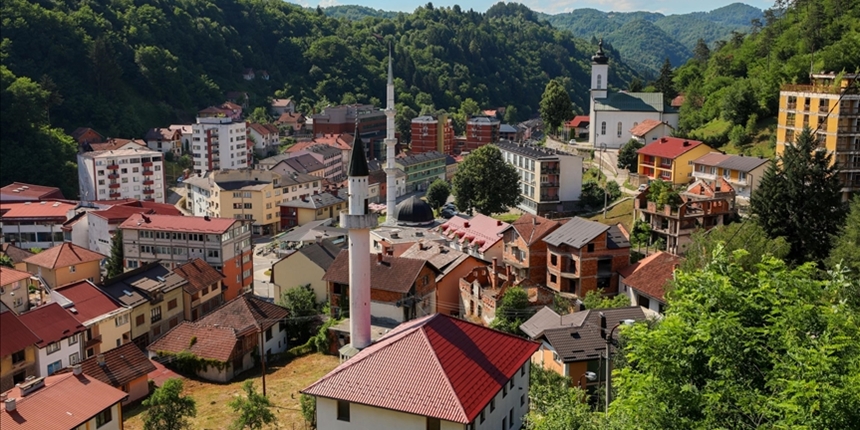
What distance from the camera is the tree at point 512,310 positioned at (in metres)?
29.8

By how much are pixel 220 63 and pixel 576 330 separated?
96980 millimetres

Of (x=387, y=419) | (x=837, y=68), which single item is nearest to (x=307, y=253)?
(x=387, y=419)

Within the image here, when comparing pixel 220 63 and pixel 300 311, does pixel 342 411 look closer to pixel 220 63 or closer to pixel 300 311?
pixel 300 311

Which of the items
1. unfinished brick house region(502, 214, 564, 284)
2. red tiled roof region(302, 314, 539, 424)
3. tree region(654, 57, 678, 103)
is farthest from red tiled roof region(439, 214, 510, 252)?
tree region(654, 57, 678, 103)

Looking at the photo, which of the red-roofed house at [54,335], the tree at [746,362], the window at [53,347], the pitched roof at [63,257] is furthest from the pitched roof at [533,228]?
the pitched roof at [63,257]

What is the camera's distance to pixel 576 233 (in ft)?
112

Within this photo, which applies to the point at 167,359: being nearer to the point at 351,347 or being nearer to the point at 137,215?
the point at 351,347

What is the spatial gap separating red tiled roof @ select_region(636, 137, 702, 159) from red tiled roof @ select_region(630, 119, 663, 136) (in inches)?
288

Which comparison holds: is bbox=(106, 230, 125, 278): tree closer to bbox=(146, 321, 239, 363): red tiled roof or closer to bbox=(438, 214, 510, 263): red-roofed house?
bbox=(146, 321, 239, 363): red tiled roof

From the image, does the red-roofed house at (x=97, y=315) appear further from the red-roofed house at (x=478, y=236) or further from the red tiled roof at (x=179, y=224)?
the red-roofed house at (x=478, y=236)

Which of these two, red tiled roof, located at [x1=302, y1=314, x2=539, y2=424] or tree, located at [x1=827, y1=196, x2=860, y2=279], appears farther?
tree, located at [x1=827, y1=196, x2=860, y2=279]

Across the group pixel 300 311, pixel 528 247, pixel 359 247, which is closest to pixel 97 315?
pixel 300 311

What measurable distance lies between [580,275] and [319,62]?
9849cm

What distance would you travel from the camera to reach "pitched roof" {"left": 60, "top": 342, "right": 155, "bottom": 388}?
1104 inches
